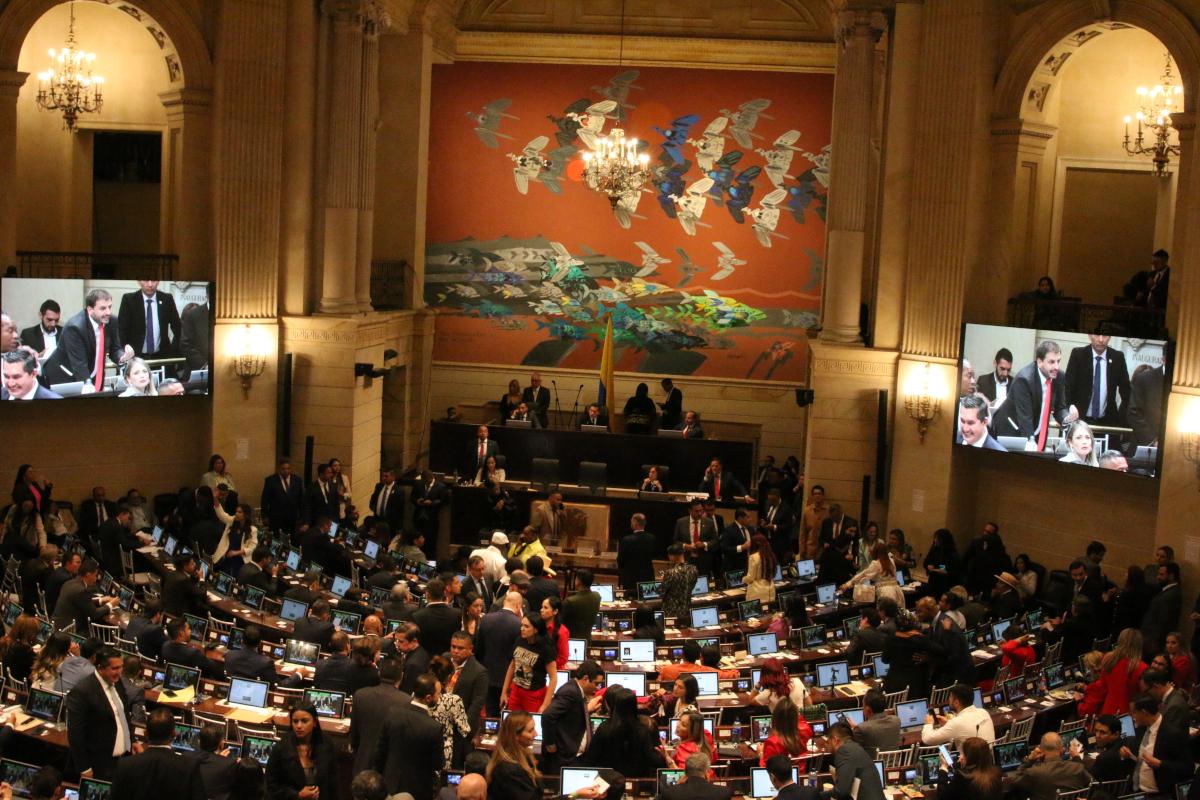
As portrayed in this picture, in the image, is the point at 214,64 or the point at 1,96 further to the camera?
the point at 214,64

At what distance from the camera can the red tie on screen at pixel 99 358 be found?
53.2 ft

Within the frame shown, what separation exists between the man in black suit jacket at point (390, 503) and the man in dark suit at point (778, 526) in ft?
15.7

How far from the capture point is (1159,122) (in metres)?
15.8

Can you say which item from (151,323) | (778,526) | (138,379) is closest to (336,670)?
(778,526)

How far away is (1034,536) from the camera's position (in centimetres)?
1623

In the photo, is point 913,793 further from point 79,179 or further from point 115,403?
point 79,179

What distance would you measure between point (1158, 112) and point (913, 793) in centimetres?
1104

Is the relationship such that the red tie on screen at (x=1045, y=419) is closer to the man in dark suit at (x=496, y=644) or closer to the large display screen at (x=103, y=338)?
the man in dark suit at (x=496, y=644)

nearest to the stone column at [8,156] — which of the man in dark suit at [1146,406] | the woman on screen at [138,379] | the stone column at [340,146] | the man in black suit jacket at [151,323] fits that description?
the man in black suit jacket at [151,323]

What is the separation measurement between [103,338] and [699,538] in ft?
25.9

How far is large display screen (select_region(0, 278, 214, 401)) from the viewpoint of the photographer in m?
15.5

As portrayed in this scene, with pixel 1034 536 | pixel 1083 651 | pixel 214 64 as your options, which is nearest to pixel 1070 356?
pixel 1034 536

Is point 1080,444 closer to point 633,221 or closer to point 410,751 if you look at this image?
point 410,751

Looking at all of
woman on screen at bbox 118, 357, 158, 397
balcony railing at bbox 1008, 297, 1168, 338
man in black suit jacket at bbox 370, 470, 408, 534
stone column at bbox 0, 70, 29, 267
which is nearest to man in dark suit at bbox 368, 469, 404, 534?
man in black suit jacket at bbox 370, 470, 408, 534
